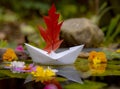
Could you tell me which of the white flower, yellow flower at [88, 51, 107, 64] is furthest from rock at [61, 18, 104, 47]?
the white flower

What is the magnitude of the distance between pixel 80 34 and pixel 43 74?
28.2 inches

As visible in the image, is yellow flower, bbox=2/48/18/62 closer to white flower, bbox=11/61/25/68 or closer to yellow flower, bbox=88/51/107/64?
white flower, bbox=11/61/25/68

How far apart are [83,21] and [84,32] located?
0.08 meters

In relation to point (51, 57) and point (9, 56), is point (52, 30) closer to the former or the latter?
point (51, 57)

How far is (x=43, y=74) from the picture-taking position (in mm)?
1273

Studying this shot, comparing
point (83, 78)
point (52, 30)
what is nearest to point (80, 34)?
point (52, 30)

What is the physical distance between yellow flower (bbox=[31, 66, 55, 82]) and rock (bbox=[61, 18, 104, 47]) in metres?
0.66

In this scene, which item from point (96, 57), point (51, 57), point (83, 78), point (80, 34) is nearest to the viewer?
point (83, 78)

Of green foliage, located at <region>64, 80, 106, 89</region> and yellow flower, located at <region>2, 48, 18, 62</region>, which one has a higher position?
yellow flower, located at <region>2, 48, 18, 62</region>

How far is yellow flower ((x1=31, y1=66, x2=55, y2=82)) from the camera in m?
1.24

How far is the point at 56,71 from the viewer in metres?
1.35

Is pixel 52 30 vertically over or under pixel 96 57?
over

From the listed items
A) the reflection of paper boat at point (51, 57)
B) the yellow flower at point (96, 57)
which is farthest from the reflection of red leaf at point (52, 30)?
the yellow flower at point (96, 57)

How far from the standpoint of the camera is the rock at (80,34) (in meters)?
1.96
